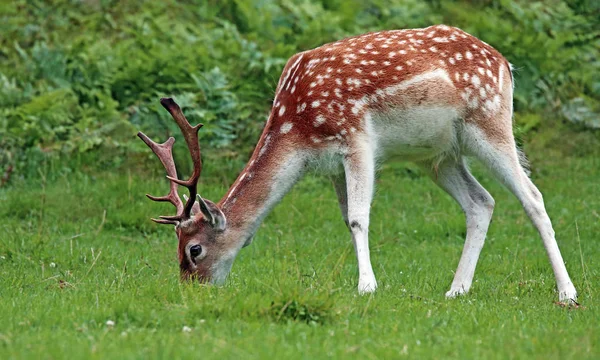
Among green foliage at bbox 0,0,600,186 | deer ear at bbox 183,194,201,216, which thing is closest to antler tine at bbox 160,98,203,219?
deer ear at bbox 183,194,201,216

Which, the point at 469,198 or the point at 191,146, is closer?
the point at 191,146

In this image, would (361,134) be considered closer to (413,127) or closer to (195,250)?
(413,127)

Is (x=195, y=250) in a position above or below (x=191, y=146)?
below

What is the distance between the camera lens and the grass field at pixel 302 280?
584cm

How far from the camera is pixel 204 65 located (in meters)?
14.4

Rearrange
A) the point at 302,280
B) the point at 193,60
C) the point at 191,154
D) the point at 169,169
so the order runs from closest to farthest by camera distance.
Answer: the point at 302,280 → the point at 191,154 → the point at 169,169 → the point at 193,60

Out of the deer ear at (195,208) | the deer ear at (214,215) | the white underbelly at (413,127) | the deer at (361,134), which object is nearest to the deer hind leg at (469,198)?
the deer at (361,134)

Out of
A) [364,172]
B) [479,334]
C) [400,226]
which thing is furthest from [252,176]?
[400,226]

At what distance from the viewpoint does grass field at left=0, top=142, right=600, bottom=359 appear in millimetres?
5840

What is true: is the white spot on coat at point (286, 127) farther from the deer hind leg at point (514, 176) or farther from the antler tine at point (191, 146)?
the deer hind leg at point (514, 176)

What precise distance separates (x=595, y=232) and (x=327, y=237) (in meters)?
2.86

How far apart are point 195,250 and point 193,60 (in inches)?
260

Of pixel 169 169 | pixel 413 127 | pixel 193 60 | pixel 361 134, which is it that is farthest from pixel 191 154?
pixel 193 60

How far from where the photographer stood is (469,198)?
8781 mm
